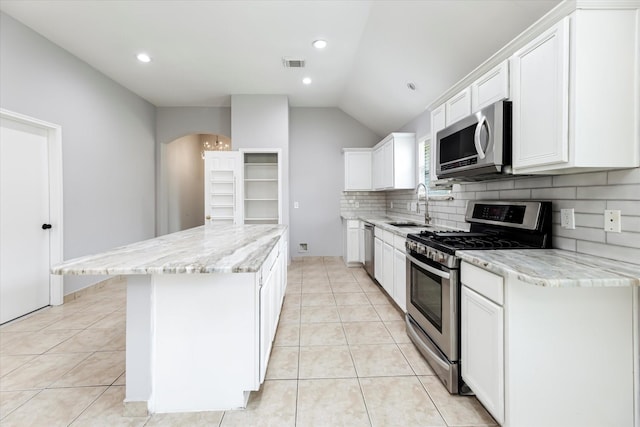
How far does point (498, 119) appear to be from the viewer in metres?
1.84

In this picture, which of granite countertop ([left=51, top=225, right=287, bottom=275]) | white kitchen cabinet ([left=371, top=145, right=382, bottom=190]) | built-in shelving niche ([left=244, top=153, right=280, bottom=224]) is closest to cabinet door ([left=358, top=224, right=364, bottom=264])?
white kitchen cabinet ([left=371, top=145, right=382, bottom=190])

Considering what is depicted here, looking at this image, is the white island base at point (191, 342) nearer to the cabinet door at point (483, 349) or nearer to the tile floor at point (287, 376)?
the tile floor at point (287, 376)

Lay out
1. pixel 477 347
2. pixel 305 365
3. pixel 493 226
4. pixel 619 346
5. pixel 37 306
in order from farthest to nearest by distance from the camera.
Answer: pixel 37 306, pixel 493 226, pixel 305 365, pixel 477 347, pixel 619 346

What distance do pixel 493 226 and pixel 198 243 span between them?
2.32 m

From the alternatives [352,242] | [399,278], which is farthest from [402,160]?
[399,278]

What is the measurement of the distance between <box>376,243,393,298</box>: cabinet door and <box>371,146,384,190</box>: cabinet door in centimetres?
169

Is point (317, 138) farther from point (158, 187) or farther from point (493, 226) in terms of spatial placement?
point (493, 226)

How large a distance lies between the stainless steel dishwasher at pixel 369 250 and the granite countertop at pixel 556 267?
260 centimetres

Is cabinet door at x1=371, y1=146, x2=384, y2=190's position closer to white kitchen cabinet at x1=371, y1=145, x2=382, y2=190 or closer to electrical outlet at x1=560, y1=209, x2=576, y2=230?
white kitchen cabinet at x1=371, y1=145, x2=382, y2=190

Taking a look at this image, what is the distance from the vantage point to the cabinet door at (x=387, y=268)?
343 centimetres

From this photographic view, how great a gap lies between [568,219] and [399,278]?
63.6 inches

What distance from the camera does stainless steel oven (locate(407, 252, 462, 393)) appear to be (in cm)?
185

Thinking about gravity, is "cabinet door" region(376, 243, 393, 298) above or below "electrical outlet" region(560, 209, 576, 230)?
below

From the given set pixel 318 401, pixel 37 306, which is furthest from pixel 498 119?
pixel 37 306
